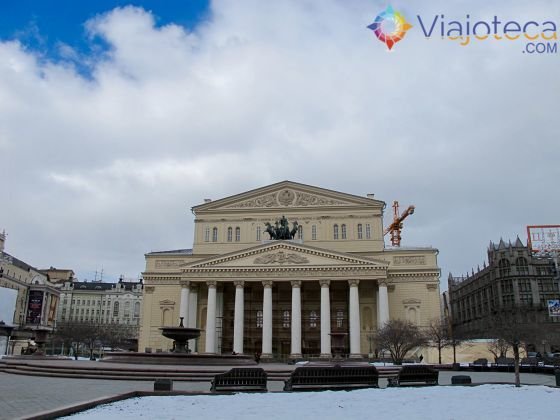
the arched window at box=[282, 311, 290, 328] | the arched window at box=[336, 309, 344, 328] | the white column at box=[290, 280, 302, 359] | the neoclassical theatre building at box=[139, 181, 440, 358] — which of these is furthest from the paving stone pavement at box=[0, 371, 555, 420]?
the arched window at box=[336, 309, 344, 328]

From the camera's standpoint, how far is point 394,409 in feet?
41.3

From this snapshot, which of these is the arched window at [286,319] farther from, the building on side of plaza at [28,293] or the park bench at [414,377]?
the building on side of plaza at [28,293]

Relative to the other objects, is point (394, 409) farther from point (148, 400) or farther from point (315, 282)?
Result: point (315, 282)

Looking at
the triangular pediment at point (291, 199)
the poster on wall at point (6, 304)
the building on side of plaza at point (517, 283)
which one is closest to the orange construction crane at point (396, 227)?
the building on side of plaza at point (517, 283)

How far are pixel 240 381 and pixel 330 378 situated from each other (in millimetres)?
3010

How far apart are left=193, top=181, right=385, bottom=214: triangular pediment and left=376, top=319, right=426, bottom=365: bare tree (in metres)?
19.5

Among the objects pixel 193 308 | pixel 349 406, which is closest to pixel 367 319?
pixel 193 308

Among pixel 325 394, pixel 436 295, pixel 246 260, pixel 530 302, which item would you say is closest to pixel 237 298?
pixel 246 260

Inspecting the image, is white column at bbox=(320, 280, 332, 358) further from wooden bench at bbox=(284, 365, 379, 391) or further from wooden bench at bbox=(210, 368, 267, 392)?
wooden bench at bbox=(210, 368, 267, 392)

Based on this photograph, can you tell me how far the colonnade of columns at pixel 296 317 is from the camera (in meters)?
52.5

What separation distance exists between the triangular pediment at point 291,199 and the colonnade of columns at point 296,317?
10998mm

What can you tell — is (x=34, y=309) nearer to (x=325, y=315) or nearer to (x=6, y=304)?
(x=6, y=304)

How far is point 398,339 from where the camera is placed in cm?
4125

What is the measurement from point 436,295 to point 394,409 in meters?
45.4
